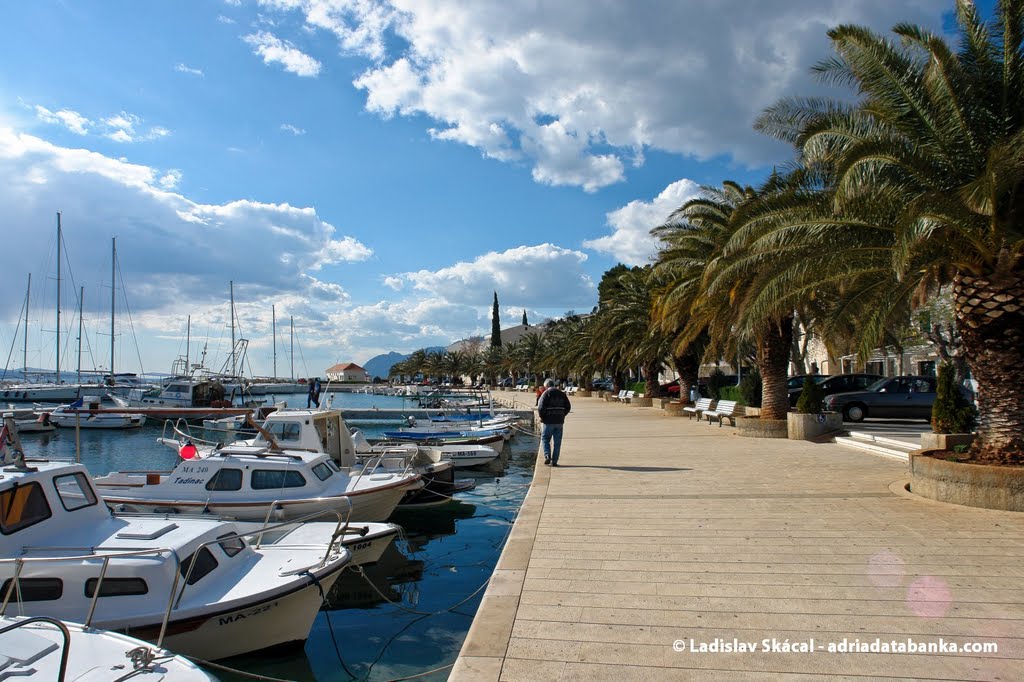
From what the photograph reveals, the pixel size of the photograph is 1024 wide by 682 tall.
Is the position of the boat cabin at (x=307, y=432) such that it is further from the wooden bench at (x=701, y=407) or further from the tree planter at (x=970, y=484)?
the wooden bench at (x=701, y=407)

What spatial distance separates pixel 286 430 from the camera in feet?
57.0

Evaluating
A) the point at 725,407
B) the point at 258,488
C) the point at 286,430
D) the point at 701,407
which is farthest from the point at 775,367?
the point at 258,488

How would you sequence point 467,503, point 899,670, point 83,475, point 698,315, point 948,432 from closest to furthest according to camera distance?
point 899,670 < point 83,475 < point 948,432 < point 467,503 < point 698,315

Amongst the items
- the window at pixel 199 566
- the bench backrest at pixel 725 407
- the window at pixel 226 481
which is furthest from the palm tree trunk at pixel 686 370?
the window at pixel 199 566

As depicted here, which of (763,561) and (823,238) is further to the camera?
(823,238)

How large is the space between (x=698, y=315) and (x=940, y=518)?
43.0 feet

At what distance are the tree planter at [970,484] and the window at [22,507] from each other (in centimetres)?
1126

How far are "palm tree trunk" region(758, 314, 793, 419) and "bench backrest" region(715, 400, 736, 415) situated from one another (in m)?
2.90

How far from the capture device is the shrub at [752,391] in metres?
24.5

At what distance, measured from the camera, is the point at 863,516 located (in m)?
8.24

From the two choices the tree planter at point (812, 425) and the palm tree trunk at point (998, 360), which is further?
the tree planter at point (812, 425)

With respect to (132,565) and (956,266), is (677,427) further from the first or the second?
(132,565)

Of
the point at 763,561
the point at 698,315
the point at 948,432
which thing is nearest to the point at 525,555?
the point at 763,561

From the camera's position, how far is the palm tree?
8781 mm
